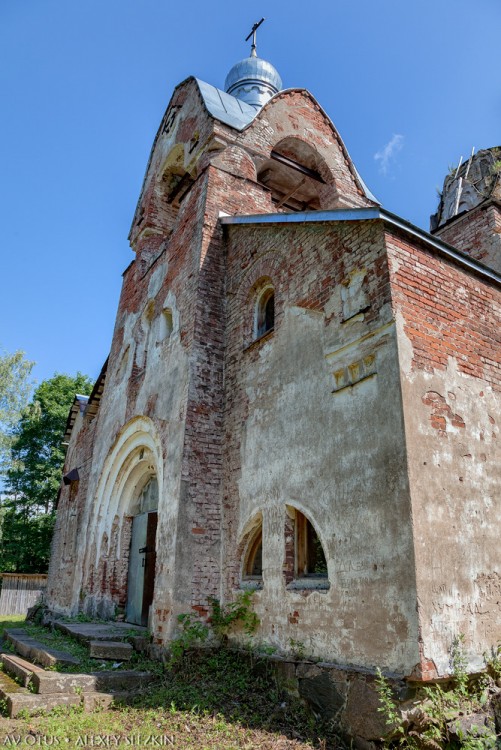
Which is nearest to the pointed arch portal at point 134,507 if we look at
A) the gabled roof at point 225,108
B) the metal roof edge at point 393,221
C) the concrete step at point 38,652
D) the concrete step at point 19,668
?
the concrete step at point 38,652

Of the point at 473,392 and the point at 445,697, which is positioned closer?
the point at 445,697

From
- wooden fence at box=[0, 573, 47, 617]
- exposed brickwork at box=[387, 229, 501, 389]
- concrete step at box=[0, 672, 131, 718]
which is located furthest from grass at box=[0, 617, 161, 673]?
wooden fence at box=[0, 573, 47, 617]

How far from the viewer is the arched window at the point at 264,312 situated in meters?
8.27

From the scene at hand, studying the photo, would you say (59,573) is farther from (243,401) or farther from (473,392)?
(473,392)

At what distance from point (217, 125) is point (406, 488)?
8.46 m

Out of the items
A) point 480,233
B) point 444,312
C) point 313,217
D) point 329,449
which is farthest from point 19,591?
point 444,312

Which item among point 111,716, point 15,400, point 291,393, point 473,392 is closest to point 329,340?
point 291,393

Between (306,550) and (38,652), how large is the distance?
407 cm

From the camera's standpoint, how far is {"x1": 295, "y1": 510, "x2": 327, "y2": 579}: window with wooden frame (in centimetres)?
618

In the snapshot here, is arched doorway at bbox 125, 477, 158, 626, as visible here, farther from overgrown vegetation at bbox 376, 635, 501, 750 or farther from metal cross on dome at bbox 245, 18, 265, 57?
metal cross on dome at bbox 245, 18, 265, 57

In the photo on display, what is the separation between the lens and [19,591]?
21.6 metres

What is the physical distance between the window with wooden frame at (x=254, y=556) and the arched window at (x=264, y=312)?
2933mm

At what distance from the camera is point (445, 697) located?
4.37 metres

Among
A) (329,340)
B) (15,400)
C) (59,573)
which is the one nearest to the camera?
(329,340)
